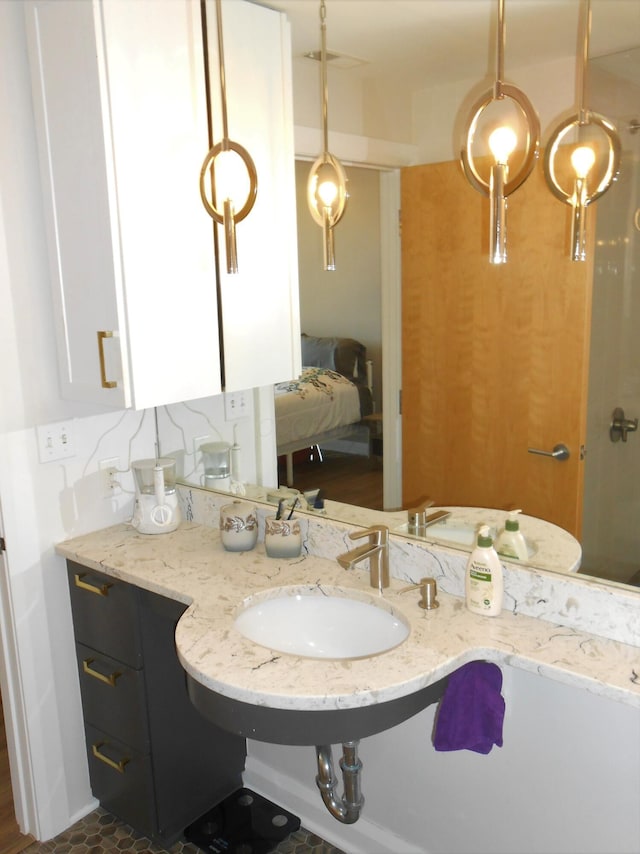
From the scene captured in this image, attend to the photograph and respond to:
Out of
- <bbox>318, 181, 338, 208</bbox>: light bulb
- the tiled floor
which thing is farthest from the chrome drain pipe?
<bbox>318, 181, 338, 208</bbox>: light bulb

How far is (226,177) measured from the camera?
75.6 inches

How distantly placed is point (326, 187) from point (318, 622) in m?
1.09

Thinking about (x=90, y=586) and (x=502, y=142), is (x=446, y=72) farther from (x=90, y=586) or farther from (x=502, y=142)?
(x=90, y=586)

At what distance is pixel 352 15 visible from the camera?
1814mm

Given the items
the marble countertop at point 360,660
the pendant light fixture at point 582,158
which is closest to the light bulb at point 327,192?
the pendant light fixture at point 582,158

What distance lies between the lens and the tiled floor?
213cm

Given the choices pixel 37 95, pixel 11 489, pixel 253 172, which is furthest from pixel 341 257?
pixel 11 489

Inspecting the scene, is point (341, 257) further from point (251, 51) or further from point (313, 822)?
point (313, 822)

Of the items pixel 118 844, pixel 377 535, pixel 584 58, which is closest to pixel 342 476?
pixel 377 535

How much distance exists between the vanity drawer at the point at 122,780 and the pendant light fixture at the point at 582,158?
1781 mm

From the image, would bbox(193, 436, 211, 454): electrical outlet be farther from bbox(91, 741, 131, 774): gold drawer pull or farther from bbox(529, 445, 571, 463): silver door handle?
bbox(529, 445, 571, 463): silver door handle

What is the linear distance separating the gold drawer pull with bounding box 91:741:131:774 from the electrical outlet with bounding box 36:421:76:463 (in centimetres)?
87

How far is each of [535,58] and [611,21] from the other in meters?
0.16

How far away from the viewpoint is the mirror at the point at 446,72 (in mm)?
1438
